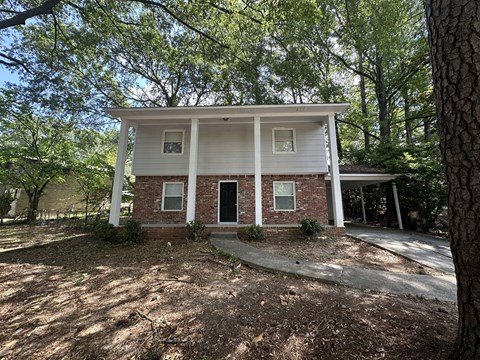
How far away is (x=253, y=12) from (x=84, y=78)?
10786 millimetres

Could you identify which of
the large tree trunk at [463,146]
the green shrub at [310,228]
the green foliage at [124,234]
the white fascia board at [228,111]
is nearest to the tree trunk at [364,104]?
the white fascia board at [228,111]

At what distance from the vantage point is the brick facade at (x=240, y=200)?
32.2 feet

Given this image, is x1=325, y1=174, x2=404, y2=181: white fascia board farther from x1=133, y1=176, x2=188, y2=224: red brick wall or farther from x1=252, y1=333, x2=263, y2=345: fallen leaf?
x1=252, y1=333, x2=263, y2=345: fallen leaf

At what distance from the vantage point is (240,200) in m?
10.0

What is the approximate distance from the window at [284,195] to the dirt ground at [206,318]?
219 inches

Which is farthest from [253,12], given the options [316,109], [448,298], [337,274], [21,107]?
[21,107]

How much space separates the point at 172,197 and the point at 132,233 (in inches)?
112

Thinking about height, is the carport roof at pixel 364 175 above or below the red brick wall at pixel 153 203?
above

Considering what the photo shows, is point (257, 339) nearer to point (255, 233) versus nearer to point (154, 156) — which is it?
point (255, 233)

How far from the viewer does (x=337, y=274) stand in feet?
14.2

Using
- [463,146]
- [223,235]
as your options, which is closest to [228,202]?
[223,235]

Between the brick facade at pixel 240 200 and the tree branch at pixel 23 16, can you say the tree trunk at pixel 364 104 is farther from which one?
the tree branch at pixel 23 16

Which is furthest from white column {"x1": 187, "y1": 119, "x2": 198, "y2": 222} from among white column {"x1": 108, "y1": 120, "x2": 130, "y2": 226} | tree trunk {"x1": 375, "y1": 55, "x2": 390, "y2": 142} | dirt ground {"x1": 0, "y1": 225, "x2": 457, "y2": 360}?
tree trunk {"x1": 375, "y1": 55, "x2": 390, "y2": 142}

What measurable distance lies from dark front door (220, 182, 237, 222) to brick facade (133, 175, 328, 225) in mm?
236
